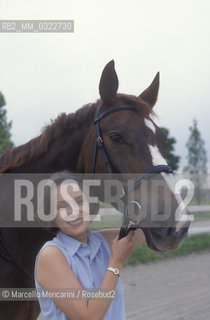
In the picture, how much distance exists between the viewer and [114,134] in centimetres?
205

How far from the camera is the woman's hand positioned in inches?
62.0

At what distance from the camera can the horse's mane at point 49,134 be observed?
2.38 metres

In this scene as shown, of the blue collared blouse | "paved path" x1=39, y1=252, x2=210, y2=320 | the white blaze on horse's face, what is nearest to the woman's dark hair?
the blue collared blouse

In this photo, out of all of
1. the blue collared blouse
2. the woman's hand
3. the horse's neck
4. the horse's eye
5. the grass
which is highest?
the horse's eye

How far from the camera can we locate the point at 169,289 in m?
5.53

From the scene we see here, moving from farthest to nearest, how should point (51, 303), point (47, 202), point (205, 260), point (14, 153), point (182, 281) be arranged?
point (205, 260) < point (182, 281) < point (14, 153) < point (47, 202) < point (51, 303)

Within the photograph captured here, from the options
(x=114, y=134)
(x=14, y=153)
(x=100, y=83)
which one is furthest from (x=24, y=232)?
(x=100, y=83)

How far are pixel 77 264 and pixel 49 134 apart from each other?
1075 mm

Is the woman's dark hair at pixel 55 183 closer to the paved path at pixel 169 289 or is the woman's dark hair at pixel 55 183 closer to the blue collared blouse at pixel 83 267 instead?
the blue collared blouse at pixel 83 267

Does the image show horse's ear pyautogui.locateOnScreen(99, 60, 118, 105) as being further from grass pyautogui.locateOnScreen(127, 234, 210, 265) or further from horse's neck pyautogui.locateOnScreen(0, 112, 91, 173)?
grass pyautogui.locateOnScreen(127, 234, 210, 265)

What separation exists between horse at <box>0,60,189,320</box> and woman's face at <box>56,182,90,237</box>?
40 cm

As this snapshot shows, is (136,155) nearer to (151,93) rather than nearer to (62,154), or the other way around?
(62,154)

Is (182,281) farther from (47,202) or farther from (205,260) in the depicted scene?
(47,202)

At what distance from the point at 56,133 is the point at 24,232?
2.47ft
